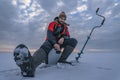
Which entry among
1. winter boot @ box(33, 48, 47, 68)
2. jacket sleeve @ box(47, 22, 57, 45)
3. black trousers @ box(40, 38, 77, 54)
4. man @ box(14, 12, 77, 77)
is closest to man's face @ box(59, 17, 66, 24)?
man @ box(14, 12, 77, 77)

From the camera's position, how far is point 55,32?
23.1 feet

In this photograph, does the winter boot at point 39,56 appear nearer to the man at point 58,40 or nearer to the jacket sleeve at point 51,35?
the man at point 58,40

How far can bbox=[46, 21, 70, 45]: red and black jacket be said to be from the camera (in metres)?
6.71

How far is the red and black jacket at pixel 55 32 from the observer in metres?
6.71

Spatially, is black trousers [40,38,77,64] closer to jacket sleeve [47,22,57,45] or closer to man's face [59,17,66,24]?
jacket sleeve [47,22,57,45]

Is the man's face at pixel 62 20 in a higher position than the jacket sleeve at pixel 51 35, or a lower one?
higher

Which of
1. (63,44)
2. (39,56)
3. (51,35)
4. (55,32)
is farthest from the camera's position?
(63,44)

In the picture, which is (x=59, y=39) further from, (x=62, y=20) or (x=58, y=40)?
(x=62, y=20)

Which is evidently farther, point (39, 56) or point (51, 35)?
point (51, 35)

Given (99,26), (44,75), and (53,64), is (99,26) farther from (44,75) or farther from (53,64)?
(44,75)

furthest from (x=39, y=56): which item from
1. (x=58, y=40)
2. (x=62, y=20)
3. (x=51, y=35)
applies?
(x=62, y=20)

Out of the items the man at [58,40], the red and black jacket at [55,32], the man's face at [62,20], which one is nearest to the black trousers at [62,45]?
the man at [58,40]

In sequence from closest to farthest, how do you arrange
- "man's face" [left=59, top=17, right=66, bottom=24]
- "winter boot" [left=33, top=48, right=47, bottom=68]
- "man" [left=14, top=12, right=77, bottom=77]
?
"winter boot" [left=33, top=48, right=47, bottom=68] → "man" [left=14, top=12, right=77, bottom=77] → "man's face" [left=59, top=17, right=66, bottom=24]

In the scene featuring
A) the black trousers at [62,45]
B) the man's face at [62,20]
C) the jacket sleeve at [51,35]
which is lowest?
the black trousers at [62,45]
